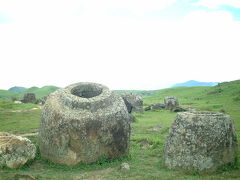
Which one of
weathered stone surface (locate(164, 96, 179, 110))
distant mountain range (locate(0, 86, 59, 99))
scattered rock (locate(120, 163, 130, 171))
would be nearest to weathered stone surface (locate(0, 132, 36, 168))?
scattered rock (locate(120, 163, 130, 171))

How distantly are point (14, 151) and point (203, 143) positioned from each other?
6918 mm

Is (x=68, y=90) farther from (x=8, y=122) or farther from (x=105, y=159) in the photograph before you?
(x=8, y=122)

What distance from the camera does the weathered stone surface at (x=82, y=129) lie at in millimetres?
12125

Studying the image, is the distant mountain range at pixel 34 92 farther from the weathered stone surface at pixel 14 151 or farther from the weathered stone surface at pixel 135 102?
the weathered stone surface at pixel 14 151

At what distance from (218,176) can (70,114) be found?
5883 millimetres

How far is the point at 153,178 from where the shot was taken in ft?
33.3

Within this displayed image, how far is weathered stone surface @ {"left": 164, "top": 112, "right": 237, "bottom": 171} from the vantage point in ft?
34.9

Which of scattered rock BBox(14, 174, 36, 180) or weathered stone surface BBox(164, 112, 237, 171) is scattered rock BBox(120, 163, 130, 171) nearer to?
weathered stone surface BBox(164, 112, 237, 171)

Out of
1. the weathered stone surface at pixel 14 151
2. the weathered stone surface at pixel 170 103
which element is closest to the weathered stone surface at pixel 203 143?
the weathered stone surface at pixel 14 151

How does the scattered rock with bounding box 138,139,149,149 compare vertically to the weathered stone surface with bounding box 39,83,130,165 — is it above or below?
below

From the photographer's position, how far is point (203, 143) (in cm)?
1066

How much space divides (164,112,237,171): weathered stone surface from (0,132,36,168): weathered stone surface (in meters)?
5.49

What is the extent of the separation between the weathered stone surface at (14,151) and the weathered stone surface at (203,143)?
5.49m

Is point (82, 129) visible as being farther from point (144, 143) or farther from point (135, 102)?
point (135, 102)
